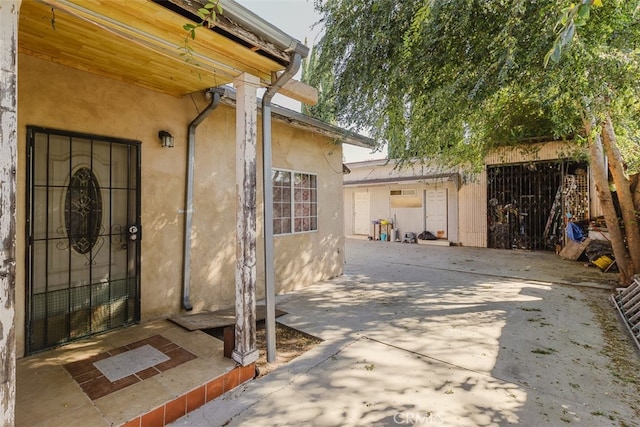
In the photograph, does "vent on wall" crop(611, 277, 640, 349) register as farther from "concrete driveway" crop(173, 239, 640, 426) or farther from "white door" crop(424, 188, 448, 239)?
"white door" crop(424, 188, 448, 239)

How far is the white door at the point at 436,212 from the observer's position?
12.7 meters

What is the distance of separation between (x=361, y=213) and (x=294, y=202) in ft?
31.9

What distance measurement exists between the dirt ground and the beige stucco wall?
47.6 inches

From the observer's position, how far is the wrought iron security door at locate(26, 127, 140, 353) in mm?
3119

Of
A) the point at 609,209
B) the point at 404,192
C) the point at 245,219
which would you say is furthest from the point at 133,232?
the point at 404,192

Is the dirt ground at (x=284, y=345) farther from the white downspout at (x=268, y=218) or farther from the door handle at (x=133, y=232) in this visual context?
the door handle at (x=133, y=232)

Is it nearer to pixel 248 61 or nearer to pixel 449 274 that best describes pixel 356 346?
pixel 248 61

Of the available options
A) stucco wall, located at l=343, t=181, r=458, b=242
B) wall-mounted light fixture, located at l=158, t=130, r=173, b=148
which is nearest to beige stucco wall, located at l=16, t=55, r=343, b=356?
wall-mounted light fixture, located at l=158, t=130, r=173, b=148

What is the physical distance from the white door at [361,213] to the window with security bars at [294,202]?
8.90 meters

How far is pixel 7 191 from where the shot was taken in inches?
57.2

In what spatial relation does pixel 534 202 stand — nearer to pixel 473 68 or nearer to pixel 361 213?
pixel 361 213

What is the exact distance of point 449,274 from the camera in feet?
23.7

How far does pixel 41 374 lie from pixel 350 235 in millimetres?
13546

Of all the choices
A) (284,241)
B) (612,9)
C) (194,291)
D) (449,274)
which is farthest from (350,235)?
(612,9)
